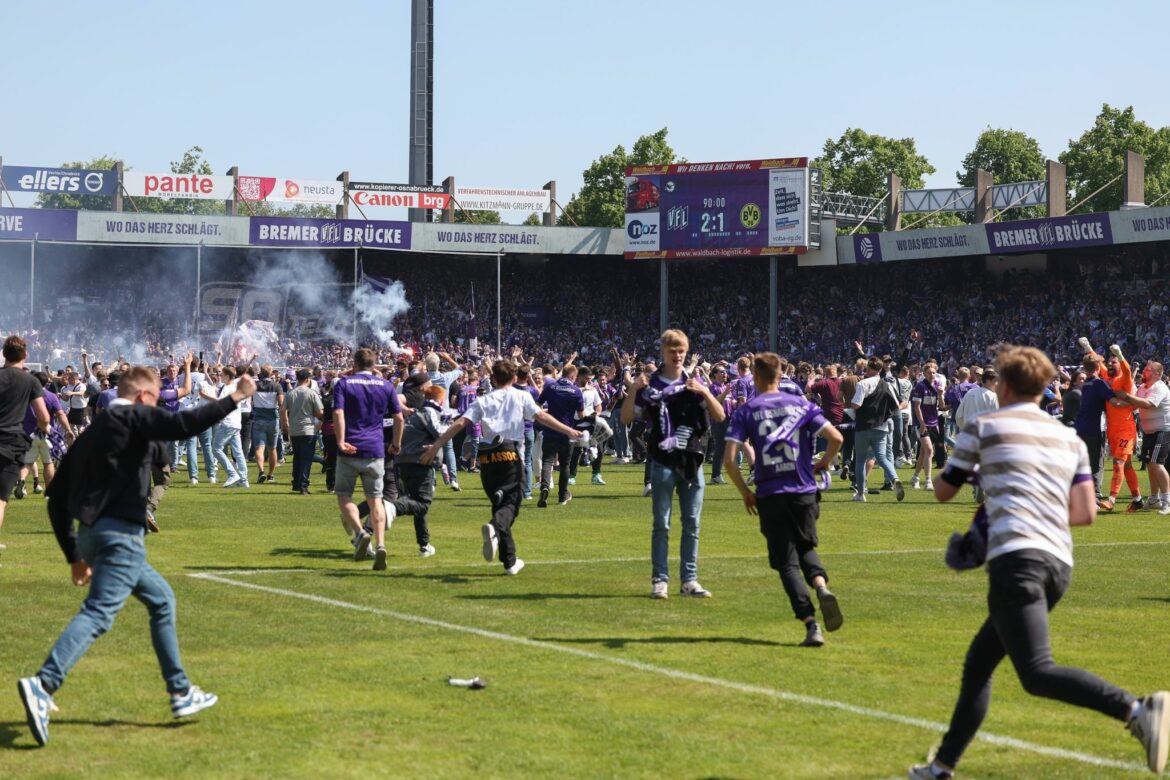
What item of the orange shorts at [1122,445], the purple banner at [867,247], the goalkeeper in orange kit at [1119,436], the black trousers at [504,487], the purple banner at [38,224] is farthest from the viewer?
the purple banner at [867,247]

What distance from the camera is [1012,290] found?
178 feet

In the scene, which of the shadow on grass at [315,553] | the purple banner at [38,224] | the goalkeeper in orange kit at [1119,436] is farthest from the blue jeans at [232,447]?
the purple banner at [38,224]

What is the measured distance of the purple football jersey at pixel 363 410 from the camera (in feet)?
43.6

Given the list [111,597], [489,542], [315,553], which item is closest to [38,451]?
[315,553]

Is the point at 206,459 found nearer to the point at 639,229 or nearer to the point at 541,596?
the point at 541,596

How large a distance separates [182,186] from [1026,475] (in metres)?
59.6

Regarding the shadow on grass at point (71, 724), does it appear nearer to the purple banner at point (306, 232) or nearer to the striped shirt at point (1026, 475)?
the striped shirt at point (1026, 475)

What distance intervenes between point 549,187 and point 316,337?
1632 centimetres

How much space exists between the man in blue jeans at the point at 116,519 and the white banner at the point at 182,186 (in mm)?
56122

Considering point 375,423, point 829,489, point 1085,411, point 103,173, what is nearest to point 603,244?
point 103,173

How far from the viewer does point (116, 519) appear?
6891mm

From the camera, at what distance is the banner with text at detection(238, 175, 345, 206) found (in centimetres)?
6131

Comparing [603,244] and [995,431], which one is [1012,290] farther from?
[995,431]

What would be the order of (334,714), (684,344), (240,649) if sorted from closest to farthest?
(334,714) → (240,649) → (684,344)
